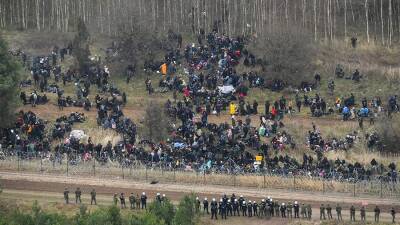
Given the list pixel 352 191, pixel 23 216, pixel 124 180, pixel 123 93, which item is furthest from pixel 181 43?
pixel 23 216

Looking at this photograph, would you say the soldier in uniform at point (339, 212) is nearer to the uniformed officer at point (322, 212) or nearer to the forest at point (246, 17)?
the uniformed officer at point (322, 212)

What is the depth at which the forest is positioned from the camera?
79.8m

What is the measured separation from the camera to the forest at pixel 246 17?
79.8 metres

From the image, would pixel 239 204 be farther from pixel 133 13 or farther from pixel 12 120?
pixel 133 13

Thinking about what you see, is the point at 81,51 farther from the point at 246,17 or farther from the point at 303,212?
the point at 303,212

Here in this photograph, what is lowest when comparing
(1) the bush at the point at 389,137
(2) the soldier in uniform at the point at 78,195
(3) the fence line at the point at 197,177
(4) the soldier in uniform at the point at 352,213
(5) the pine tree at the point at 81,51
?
(4) the soldier in uniform at the point at 352,213

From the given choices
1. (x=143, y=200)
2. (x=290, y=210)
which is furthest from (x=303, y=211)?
(x=143, y=200)

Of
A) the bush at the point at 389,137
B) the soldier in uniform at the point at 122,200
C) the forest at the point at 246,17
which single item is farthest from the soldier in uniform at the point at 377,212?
the forest at the point at 246,17

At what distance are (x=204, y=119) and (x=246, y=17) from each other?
2267 cm

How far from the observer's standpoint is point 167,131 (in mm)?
62656

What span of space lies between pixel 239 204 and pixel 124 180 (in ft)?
32.3

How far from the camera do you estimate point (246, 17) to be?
271 feet

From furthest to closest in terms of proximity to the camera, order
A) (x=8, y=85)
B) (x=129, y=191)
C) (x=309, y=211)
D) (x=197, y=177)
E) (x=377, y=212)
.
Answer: (x=8, y=85) → (x=197, y=177) → (x=129, y=191) → (x=309, y=211) → (x=377, y=212)

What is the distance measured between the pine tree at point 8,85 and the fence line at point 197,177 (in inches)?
162
